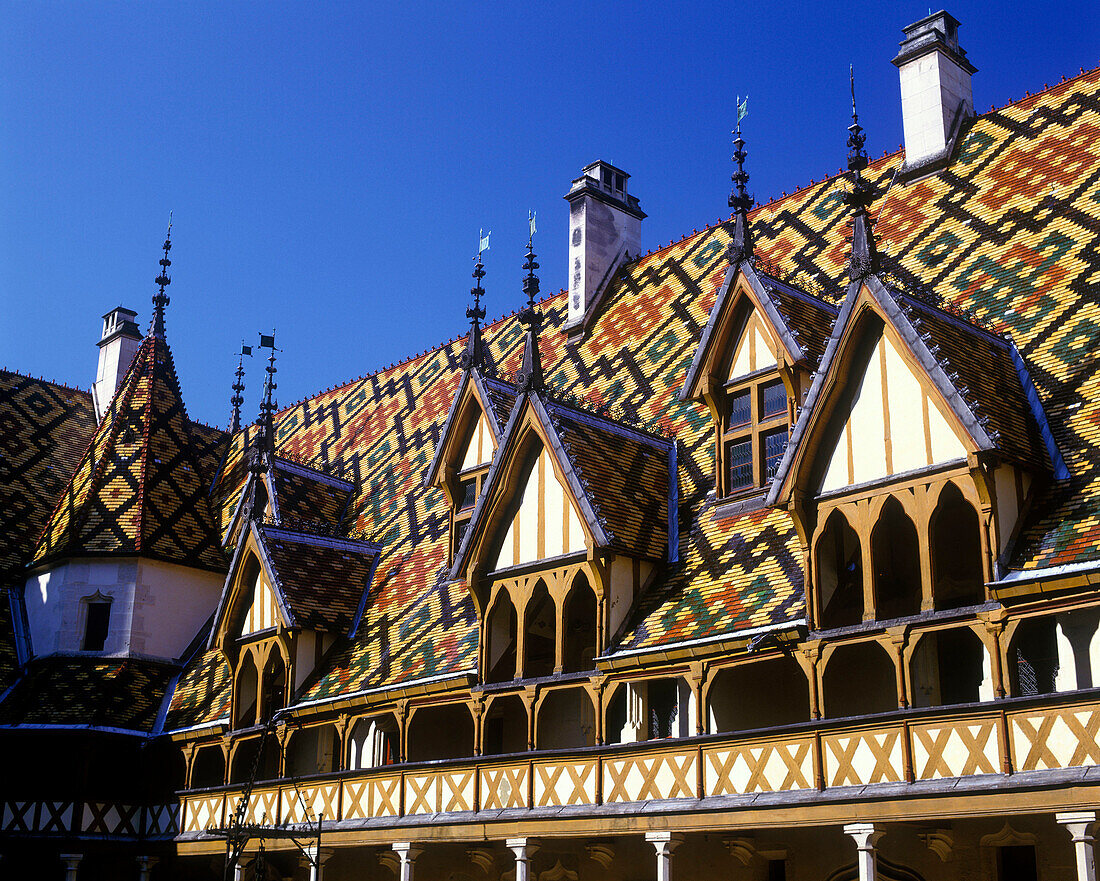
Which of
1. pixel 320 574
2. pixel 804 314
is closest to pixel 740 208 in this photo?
pixel 804 314

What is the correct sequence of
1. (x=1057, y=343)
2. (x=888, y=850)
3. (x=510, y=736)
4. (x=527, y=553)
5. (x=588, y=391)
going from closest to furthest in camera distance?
(x=888, y=850), (x=1057, y=343), (x=527, y=553), (x=510, y=736), (x=588, y=391)

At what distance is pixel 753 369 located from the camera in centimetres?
1988

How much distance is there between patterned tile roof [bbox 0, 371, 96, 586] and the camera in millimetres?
31516

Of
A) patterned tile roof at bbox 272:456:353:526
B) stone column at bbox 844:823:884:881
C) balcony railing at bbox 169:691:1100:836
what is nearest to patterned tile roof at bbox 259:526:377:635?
patterned tile roof at bbox 272:456:353:526

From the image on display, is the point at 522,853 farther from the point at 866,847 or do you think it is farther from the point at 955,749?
the point at 955,749

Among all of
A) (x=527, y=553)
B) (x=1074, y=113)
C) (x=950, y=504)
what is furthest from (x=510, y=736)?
(x=1074, y=113)

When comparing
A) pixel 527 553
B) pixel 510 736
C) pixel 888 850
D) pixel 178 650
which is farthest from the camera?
pixel 178 650

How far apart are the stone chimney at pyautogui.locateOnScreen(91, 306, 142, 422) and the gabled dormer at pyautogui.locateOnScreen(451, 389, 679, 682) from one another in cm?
2069

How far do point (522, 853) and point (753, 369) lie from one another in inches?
293

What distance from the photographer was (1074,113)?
21797 mm

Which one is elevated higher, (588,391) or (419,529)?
(588,391)

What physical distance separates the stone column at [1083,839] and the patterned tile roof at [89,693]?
1937cm

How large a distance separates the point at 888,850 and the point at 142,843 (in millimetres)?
16071

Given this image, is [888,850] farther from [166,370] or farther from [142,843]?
[166,370]
